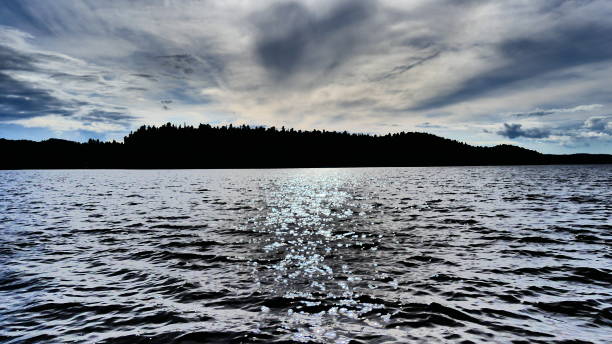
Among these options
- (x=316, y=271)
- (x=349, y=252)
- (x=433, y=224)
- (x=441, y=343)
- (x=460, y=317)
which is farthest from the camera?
(x=433, y=224)

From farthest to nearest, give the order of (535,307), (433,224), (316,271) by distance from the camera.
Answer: (433,224) → (316,271) → (535,307)

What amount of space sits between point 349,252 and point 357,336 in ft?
28.3

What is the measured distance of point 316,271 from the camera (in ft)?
44.5

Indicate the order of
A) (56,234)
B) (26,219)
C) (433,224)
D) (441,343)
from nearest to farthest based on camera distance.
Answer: (441,343) < (56,234) < (433,224) < (26,219)

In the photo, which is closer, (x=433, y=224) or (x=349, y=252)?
(x=349, y=252)

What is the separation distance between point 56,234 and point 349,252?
19284 millimetres

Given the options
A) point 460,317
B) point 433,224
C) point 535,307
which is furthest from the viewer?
point 433,224

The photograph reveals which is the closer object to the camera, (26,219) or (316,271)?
(316,271)

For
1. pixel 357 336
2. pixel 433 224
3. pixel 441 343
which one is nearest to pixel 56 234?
pixel 357 336

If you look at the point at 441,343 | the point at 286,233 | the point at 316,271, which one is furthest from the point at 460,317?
the point at 286,233

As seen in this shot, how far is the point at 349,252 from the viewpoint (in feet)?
54.6

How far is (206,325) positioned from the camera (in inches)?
348

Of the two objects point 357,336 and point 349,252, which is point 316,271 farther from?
point 357,336

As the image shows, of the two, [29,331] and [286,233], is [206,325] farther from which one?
[286,233]
